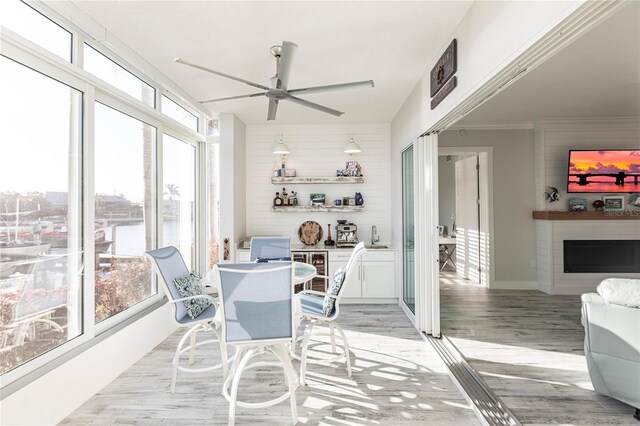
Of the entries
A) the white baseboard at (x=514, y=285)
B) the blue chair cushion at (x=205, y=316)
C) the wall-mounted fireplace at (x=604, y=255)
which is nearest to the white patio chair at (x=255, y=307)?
the blue chair cushion at (x=205, y=316)

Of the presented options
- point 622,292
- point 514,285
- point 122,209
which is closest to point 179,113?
point 122,209

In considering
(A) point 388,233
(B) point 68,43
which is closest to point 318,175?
(A) point 388,233

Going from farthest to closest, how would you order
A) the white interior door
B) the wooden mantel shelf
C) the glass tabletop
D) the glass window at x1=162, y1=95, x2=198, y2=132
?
1. the white interior door
2. the wooden mantel shelf
3. the glass window at x1=162, y1=95, x2=198, y2=132
4. the glass tabletop

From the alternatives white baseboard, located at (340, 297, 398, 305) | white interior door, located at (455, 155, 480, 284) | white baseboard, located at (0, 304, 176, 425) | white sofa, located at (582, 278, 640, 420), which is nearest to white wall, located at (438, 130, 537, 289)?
white interior door, located at (455, 155, 480, 284)

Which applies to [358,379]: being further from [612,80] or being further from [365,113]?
[612,80]

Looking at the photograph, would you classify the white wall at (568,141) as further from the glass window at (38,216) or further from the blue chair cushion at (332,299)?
the glass window at (38,216)

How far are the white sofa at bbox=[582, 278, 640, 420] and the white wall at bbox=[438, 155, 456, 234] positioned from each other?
18.0ft

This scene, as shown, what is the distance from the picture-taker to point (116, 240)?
2.97 metres

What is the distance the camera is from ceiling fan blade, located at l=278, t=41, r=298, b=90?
6.66 feet

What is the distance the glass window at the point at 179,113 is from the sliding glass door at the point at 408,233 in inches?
121

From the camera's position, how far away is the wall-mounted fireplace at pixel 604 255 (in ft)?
16.3

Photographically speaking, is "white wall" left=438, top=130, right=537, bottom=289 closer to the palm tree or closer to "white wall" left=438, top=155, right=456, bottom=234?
"white wall" left=438, top=155, right=456, bottom=234

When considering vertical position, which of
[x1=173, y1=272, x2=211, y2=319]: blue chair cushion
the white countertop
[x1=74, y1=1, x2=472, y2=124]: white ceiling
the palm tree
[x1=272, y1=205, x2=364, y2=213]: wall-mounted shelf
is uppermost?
[x1=74, y1=1, x2=472, y2=124]: white ceiling

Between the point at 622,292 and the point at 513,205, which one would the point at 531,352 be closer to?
the point at 622,292
